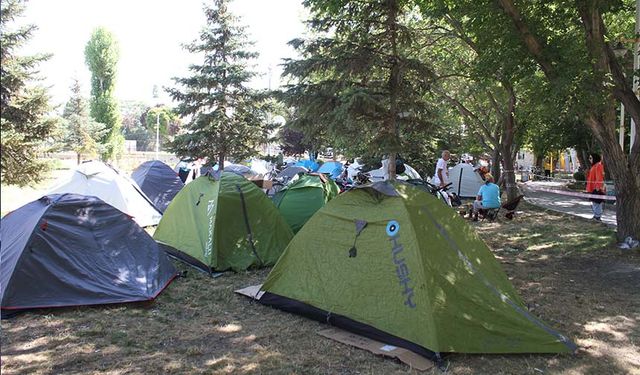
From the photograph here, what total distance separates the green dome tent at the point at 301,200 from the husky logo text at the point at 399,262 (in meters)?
4.24

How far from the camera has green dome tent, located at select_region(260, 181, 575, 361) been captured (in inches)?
167

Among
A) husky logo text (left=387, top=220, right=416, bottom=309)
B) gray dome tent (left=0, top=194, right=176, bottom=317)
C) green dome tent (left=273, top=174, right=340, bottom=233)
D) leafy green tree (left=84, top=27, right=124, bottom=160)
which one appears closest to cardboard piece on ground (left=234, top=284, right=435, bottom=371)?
husky logo text (left=387, top=220, right=416, bottom=309)

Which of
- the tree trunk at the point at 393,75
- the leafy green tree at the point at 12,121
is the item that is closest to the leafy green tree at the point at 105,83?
the tree trunk at the point at 393,75

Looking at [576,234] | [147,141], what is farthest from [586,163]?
[147,141]

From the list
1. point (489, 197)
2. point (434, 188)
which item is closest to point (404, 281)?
point (434, 188)

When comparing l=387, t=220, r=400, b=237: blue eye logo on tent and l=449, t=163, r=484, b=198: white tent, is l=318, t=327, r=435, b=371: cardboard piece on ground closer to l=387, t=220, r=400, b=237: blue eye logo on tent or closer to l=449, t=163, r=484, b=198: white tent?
l=387, t=220, r=400, b=237: blue eye logo on tent

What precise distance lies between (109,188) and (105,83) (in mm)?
28359

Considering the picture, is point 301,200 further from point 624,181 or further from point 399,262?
point 624,181

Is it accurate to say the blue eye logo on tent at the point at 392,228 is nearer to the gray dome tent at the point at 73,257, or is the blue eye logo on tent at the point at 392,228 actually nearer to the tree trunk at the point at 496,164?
the gray dome tent at the point at 73,257

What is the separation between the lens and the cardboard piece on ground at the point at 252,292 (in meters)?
5.65

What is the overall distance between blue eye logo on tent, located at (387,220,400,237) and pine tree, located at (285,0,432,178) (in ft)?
14.0

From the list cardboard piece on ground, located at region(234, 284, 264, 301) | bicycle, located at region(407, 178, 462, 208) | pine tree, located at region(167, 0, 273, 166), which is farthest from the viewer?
pine tree, located at region(167, 0, 273, 166)

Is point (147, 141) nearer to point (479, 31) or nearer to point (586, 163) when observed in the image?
point (586, 163)

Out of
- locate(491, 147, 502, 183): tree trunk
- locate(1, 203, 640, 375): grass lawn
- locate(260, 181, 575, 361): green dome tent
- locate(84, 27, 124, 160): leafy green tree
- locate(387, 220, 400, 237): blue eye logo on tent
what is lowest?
locate(1, 203, 640, 375): grass lawn
